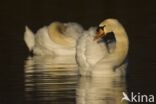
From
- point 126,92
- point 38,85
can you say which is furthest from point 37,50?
point 126,92

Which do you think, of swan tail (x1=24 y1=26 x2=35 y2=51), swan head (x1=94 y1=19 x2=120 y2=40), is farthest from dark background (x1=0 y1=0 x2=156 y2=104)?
swan head (x1=94 y1=19 x2=120 y2=40)

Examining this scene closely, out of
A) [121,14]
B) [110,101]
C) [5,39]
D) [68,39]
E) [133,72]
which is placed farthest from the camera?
[121,14]

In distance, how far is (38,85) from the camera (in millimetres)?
2727

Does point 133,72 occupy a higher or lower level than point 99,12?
lower

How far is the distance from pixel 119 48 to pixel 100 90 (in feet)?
1.32

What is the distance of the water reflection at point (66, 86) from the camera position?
2.51 meters

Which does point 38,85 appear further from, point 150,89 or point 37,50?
point 37,50

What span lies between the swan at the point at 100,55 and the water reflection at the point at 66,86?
0.05m

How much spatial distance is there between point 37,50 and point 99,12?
131 cm

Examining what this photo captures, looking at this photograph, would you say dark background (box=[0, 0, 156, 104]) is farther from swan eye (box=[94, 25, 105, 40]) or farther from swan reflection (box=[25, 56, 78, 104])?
swan eye (box=[94, 25, 105, 40])

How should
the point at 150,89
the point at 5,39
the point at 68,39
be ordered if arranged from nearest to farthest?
the point at 150,89 → the point at 68,39 → the point at 5,39

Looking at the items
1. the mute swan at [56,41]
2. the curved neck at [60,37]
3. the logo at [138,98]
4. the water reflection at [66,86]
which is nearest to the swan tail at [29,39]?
the mute swan at [56,41]

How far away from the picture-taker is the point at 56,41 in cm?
337

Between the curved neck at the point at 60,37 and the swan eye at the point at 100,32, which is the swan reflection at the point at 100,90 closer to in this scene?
the swan eye at the point at 100,32
